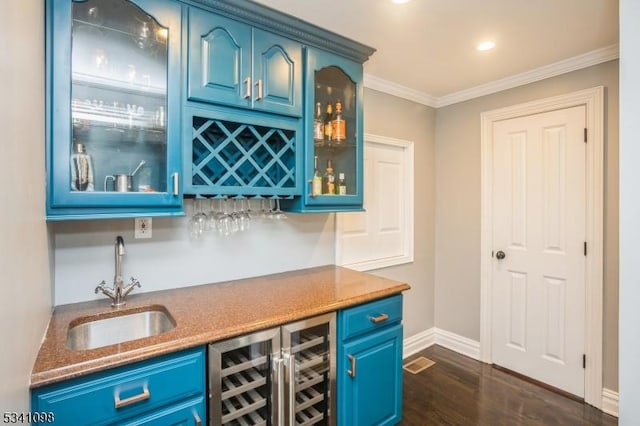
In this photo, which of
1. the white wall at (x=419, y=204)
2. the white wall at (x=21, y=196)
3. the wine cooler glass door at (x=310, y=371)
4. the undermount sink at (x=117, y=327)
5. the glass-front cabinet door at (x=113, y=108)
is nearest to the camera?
the white wall at (x=21, y=196)

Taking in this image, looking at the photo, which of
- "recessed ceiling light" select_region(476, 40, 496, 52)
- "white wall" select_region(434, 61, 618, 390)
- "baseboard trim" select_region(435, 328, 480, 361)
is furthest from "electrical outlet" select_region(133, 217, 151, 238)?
"baseboard trim" select_region(435, 328, 480, 361)

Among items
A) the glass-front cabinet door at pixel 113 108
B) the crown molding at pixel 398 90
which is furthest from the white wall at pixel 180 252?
the crown molding at pixel 398 90

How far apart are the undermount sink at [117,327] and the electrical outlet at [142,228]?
394mm

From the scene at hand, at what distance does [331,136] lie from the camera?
2.14m

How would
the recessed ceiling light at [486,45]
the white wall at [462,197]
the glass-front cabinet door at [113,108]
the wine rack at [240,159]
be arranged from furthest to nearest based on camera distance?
1. the white wall at [462,197]
2. the recessed ceiling light at [486,45]
3. the wine rack at [240,159]
4. the glass-front cabinet door at [113,108]

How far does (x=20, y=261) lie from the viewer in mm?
838

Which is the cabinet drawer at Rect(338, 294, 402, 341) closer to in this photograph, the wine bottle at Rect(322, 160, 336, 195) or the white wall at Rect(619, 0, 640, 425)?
the wine bottle at Rect(322, 160, 336, 195)

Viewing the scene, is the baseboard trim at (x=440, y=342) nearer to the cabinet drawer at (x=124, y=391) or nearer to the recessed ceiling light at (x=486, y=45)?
the cabinet drawer at (x=124, y=391)

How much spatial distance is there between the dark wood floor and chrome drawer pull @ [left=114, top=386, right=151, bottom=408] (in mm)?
1658

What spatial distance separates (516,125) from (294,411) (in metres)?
2.67

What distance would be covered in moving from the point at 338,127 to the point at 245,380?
1.57m

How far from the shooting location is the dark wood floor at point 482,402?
6.99 ft

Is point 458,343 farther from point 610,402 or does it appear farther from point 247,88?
point 247,88

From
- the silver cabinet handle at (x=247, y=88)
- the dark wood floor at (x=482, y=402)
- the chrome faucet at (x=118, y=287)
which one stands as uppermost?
the silver cabinet handle at (x=247, y=88)
